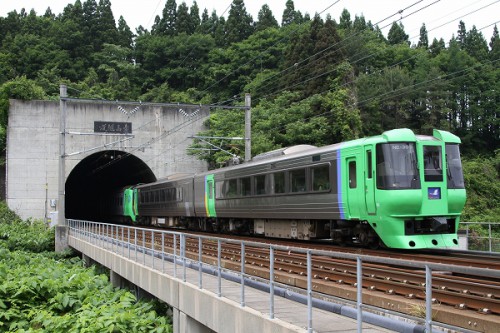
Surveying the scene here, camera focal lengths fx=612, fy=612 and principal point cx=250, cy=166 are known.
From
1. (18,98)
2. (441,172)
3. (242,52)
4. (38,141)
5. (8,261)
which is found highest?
(242,52)

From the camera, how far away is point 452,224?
14141 millimetres

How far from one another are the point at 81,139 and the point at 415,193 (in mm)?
29078

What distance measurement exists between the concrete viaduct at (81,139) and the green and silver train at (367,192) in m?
19.8

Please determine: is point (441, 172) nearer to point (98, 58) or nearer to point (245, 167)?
point (245, 167)

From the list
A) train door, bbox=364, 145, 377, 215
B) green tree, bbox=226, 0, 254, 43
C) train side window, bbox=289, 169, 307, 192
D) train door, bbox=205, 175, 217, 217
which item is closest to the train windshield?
train door, bbox=364, 145, 377, 215

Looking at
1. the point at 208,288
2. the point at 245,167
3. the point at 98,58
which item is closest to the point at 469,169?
the point at 245,167

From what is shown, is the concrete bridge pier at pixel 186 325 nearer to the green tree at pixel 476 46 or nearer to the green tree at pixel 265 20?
the green tree at pixel 476 46

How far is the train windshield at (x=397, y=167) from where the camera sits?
1359cm

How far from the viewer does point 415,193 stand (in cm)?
1356

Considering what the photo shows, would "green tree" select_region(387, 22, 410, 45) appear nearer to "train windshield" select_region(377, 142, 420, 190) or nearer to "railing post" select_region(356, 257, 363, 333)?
"train windshield" select_region(377, 142, 420, 190)

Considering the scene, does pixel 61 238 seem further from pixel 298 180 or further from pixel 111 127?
pixel 298 180

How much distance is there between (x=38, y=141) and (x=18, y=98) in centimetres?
332

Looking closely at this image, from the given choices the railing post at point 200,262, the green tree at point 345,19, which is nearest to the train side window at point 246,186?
the railing post at point 200,262

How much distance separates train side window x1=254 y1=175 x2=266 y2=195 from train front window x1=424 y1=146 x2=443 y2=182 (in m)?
6.85
